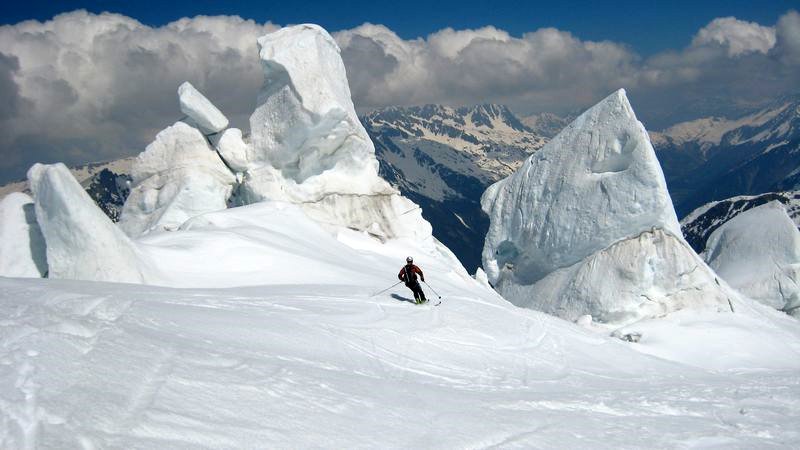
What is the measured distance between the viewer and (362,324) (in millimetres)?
16062

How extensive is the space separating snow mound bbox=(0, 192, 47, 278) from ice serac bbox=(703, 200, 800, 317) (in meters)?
41.7

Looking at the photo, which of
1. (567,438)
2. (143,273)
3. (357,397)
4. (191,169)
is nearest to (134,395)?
(357,397)

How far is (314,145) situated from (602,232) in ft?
52.0

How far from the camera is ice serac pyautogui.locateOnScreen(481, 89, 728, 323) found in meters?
30.3

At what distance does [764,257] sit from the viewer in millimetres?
45656

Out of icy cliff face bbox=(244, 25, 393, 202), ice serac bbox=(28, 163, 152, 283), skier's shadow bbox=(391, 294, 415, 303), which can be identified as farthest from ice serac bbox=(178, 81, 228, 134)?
skier's shadow bbox=(391, 294, 415, 303)

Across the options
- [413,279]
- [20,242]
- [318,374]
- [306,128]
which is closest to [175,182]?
[306,128]

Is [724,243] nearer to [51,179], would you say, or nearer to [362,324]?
[362,324]

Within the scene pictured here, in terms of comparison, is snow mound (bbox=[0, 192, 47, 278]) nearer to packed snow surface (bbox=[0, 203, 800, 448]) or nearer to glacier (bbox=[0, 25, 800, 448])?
glacier (bbox=[0, 25, 800, 448])

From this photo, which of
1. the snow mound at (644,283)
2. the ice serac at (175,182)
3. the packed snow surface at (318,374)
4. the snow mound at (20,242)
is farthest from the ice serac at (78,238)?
the snow mound at (644,283)

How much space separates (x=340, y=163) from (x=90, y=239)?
20.2m

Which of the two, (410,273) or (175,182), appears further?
(175,182)

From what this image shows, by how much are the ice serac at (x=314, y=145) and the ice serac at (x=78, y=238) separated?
17.1m

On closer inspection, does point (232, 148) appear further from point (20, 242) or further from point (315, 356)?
point (315, 356)
